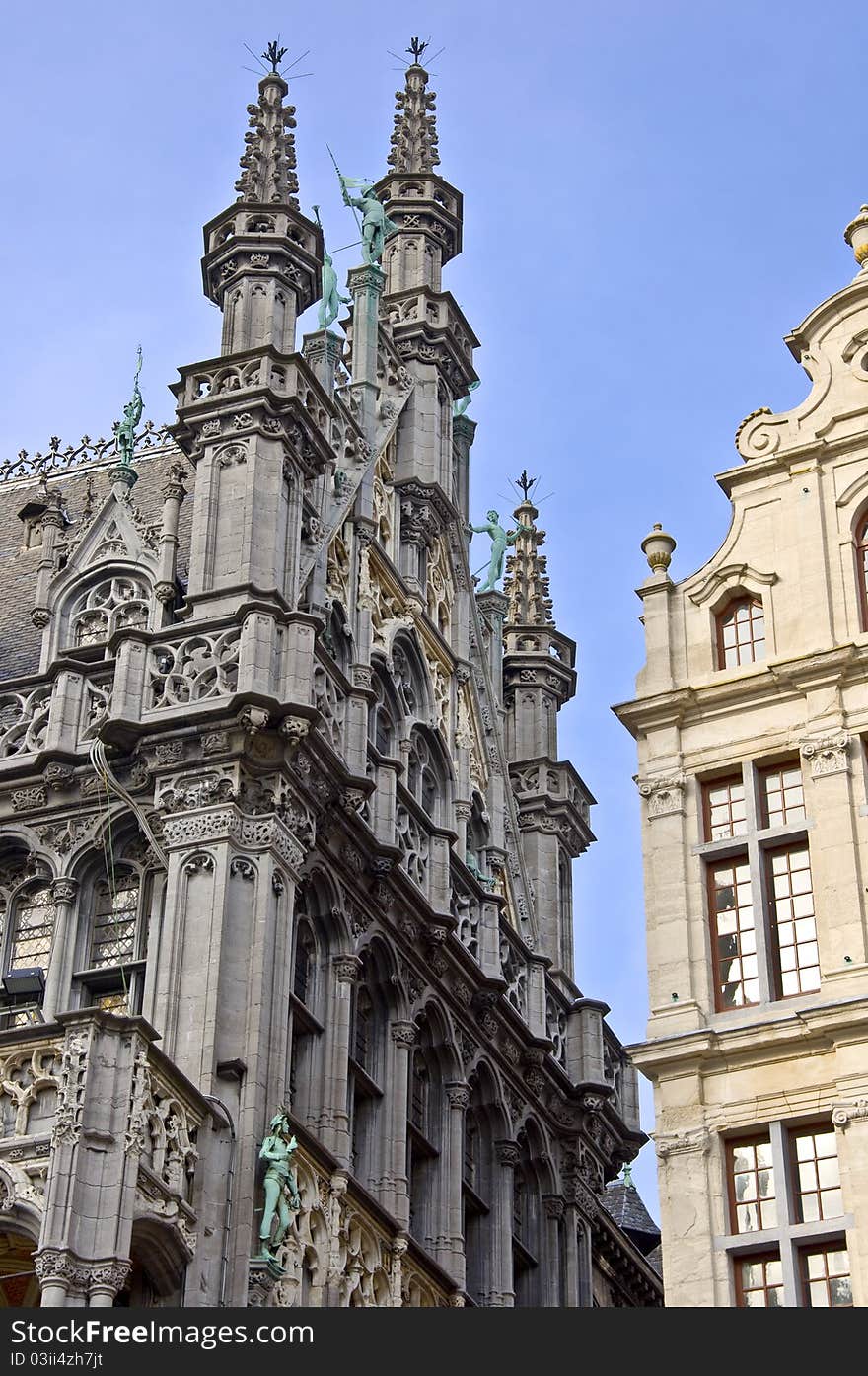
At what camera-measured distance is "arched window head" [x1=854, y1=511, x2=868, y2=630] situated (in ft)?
104

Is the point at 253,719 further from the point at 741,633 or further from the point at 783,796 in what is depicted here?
the point at 783,796

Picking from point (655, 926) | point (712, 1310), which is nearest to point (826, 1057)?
point (655, 926)

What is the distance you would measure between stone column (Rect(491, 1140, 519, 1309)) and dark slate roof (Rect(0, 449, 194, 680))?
985 centimetres

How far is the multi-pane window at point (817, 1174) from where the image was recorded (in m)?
28.0

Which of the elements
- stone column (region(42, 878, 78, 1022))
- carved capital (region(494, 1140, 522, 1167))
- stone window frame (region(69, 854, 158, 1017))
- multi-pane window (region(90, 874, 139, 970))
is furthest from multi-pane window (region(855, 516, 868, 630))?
carved capital (region(494, 1140, 522, 1167))

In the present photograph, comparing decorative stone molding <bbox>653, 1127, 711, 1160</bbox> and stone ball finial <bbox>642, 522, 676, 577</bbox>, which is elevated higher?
stone ball finial <bbox>642, 522, 676, 577</bbox>

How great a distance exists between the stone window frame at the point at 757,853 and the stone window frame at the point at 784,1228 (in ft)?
4.43

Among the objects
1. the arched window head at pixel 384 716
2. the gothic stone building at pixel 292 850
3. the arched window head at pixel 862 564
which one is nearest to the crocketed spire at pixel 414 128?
the gothic stone building at pixel 292 850

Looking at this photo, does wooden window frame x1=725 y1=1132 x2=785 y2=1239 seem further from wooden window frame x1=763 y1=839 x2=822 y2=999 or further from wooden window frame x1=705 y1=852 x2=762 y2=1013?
wooden window frame x1=763 y1=839 x2=822 y2=999

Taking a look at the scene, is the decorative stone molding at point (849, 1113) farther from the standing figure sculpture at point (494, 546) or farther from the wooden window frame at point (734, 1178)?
the standing figure sculpture at point (494, 546)

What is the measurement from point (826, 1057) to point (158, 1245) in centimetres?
777

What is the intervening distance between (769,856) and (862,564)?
371 cm

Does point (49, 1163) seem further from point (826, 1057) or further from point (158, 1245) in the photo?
point (826, 1057)

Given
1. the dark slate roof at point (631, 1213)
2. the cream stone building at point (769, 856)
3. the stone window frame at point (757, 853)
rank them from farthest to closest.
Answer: the dark slate roof at point (631, 1213) → the stone window frame at point (757, 853) → the cream stone building at point (769, 856)
